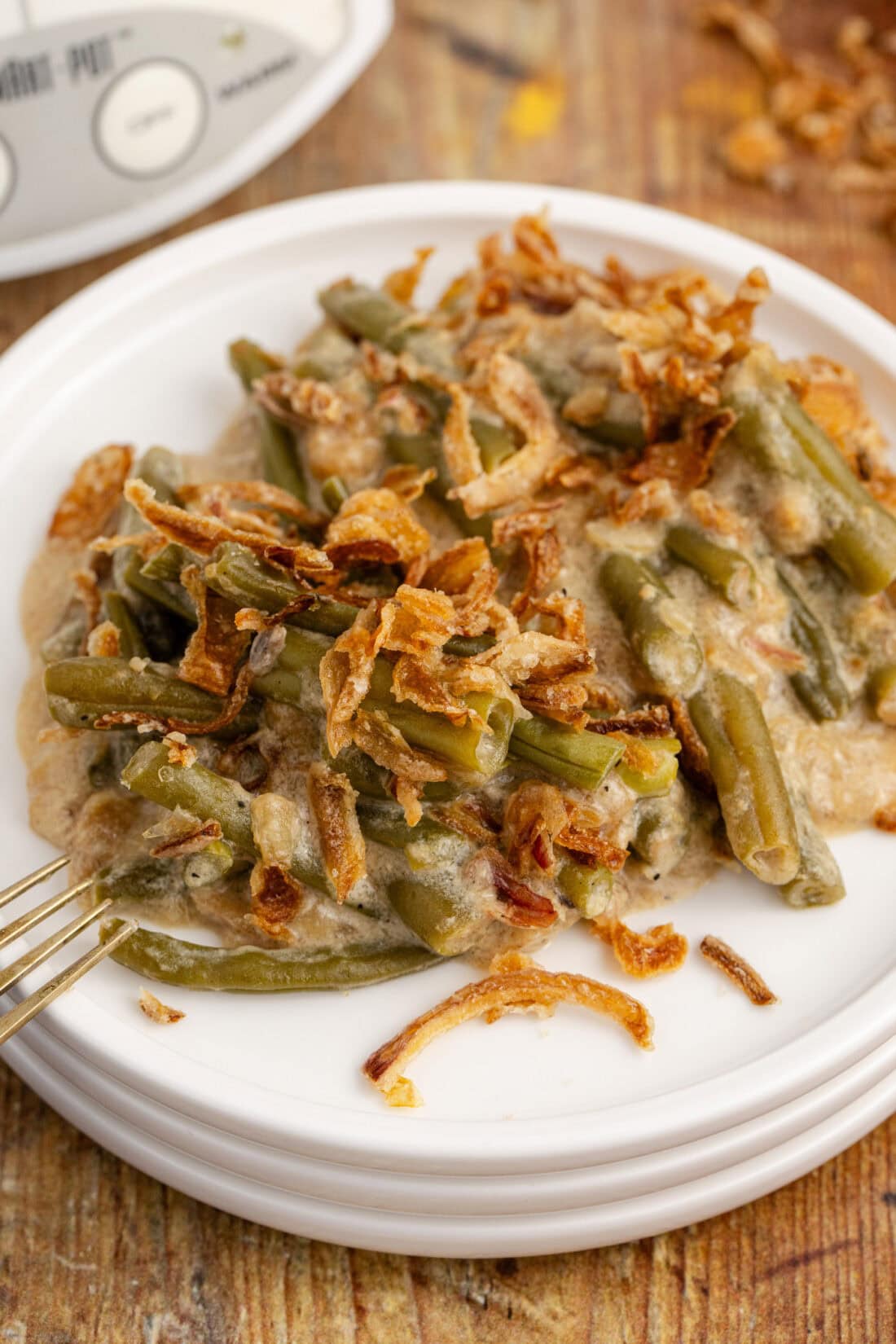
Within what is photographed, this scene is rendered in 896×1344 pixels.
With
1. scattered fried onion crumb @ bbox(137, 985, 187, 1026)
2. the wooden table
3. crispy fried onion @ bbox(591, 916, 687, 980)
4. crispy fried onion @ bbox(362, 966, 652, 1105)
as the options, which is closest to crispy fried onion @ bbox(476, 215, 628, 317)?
crispy fried onion @ bbox(591, 916, 687, 980)

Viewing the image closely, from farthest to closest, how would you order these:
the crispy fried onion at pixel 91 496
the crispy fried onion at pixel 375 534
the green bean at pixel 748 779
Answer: the crispy fried onion at pixel 91 496 < the crispy fried onion at pixel 375 534 < the green bean at pixel 748 779

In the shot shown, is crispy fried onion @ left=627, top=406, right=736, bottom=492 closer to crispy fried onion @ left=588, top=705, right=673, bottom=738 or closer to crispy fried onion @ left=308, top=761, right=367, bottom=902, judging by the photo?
crispy fried onion @ left=588, top=705, right=673, bottom=738

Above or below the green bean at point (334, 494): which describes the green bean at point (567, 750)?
below

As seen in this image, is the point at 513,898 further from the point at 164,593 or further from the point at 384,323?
the point at 384,323

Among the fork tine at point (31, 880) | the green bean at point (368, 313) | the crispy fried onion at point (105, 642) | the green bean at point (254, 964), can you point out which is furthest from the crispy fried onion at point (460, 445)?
the fork tine at point (31, 880)

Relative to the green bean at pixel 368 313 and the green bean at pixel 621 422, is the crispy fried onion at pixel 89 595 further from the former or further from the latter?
the green bean at pixel 621 422

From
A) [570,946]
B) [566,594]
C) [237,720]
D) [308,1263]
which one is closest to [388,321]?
[566,594]
